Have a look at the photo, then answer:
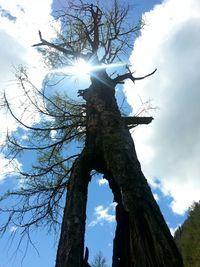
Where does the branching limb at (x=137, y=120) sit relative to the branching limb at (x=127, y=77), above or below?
below

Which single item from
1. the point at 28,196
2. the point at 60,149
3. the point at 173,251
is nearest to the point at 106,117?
the point at 173,251

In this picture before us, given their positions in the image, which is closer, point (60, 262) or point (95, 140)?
point (60, 262)

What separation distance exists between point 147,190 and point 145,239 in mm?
511

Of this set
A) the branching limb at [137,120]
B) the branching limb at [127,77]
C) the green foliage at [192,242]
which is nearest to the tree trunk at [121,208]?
the branching limb at [137,120]

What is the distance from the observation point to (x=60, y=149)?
7.00m

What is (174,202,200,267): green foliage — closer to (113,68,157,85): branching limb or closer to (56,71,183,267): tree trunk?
(113,68,157,85): branching limb

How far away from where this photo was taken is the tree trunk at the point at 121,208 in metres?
2.55

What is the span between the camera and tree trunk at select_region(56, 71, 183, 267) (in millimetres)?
2549

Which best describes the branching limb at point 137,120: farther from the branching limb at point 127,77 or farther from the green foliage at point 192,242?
the green foliage at point 192,242

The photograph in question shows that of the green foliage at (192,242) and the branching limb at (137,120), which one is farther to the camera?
the green foliage at (192,242)

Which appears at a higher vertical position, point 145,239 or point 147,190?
point 147,190

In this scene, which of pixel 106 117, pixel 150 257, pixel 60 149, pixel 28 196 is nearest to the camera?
pixel 150 257

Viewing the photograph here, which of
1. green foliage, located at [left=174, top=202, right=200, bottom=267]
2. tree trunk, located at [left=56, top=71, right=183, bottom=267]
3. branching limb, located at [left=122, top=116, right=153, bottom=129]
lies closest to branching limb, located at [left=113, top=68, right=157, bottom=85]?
branching limb, located at [left=122, top=116, right=153, bottom=129]

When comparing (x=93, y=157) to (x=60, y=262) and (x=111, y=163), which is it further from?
(x=60, y=262)
